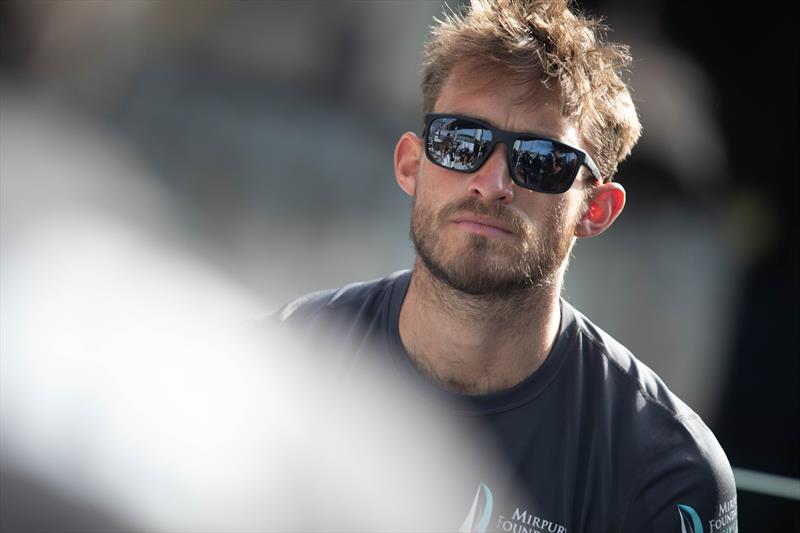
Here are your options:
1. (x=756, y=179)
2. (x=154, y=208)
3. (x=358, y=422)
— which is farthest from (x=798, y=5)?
(x=154, y=208)

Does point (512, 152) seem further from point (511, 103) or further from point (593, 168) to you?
point (593, 168)

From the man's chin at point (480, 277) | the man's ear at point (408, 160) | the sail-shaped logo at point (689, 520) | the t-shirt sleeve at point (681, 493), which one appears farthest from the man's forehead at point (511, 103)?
the sail-shaped logo at point (689, 520)

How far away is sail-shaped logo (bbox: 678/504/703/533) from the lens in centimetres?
182

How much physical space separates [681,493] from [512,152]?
33.8 inches

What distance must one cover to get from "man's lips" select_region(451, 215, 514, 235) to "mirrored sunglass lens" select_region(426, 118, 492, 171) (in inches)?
4.7

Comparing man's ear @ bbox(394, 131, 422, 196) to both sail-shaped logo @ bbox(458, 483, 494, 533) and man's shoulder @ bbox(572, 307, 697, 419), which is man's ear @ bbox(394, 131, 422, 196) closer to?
man's shoulder @ bbox(572, 307, 697, 419)

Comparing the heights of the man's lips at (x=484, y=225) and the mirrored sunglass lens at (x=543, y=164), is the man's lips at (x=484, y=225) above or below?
below

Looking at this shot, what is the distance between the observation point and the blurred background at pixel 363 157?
11.1 feet

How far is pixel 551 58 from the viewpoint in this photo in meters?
2.00

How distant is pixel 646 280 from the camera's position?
362 cm

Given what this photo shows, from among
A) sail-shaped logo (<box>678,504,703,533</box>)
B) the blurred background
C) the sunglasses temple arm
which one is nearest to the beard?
the sunglasses temple arm

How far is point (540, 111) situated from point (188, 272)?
245 centimetres

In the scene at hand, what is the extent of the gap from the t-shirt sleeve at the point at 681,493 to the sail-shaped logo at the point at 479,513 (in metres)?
0.31

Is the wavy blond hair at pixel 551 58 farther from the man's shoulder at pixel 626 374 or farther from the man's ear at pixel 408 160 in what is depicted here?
the man's shoulder at pixel 626 374
